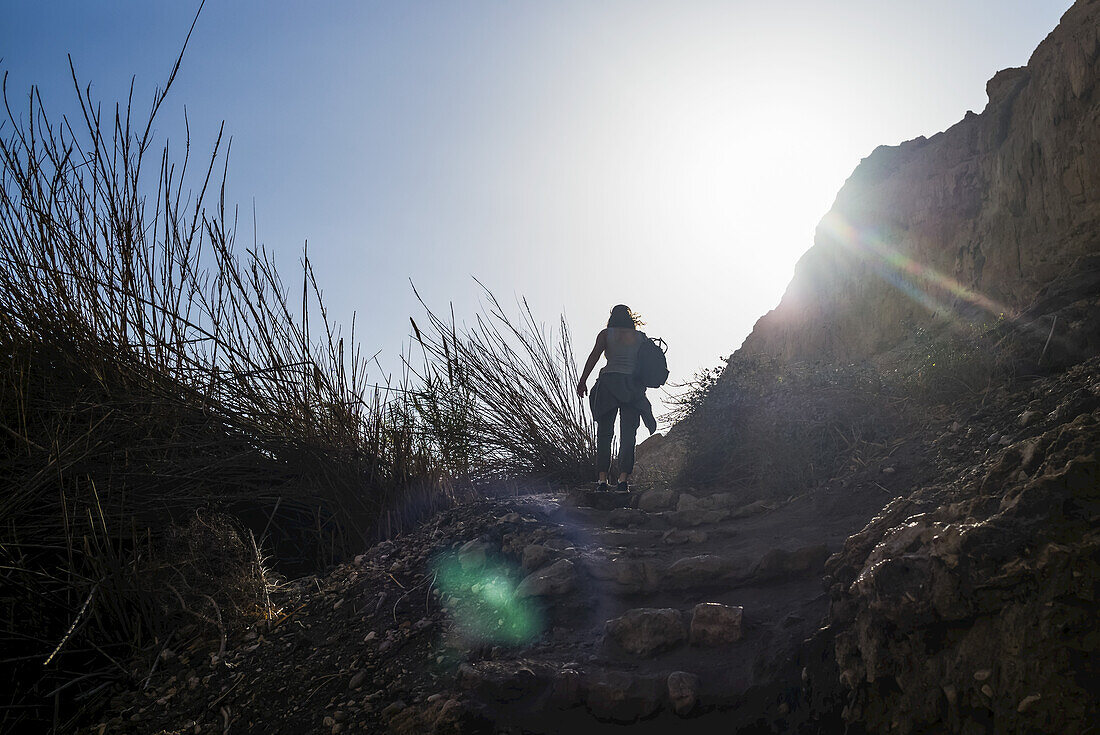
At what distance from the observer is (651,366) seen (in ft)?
17.0

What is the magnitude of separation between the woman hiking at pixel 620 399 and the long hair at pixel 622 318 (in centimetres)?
6

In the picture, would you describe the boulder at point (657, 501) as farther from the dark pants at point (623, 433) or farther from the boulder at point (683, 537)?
the boulder at point (683, 537)

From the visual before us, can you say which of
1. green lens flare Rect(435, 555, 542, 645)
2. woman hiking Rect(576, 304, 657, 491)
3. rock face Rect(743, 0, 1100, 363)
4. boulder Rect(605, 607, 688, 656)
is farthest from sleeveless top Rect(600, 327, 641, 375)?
boulder Rect(605, 607, 688, 656)

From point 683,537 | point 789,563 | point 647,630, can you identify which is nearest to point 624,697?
point 647,630

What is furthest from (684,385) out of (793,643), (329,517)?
(793,643)

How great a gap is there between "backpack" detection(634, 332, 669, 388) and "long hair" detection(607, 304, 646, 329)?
19 centimetres

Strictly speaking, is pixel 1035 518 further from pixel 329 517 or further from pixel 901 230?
pixel 901 230

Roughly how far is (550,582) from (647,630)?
491 mm

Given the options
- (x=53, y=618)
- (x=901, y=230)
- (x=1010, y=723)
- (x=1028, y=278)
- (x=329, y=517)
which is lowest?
(x=1010, y=723)

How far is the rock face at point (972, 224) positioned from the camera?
367 inches

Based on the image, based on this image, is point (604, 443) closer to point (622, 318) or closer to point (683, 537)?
point (622, 318)

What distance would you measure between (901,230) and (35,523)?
56.0ft

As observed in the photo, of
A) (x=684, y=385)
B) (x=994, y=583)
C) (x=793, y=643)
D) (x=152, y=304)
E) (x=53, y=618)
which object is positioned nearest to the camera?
(x=994, y=583)

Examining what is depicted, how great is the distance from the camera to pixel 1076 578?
1274 mm
